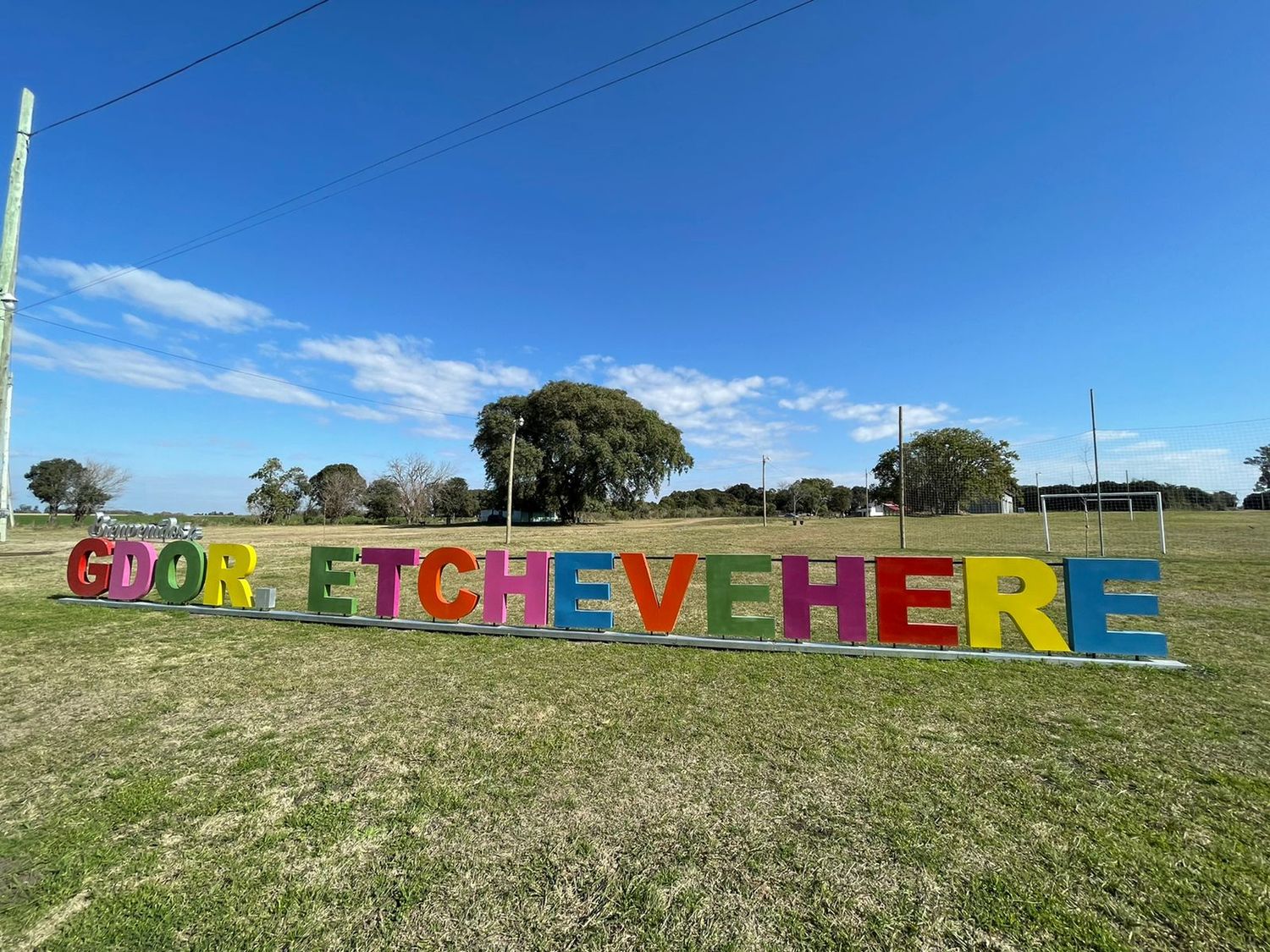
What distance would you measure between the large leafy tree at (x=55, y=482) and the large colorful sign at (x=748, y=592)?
151 feet

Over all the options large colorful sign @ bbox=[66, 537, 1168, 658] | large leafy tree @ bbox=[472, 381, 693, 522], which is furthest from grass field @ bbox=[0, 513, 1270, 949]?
large leafy tree @ bbox=[472, 381, 693, 522]

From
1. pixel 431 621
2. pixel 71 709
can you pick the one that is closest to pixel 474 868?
pixel 71 709

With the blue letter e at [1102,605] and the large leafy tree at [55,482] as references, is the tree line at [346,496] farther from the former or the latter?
the blue letter e at [1102,605]

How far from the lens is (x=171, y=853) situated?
2500 millimetres

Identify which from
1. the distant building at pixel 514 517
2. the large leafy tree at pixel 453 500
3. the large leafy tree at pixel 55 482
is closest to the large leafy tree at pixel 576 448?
the distant building at pixel 514 517

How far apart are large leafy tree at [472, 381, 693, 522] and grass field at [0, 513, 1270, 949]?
3413 centimetres

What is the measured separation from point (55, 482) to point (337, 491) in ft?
62.4

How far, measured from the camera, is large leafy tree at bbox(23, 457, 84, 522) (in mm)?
39375

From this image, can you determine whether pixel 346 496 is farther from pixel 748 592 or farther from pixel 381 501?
pixel 748 592

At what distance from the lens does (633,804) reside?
9.51 ft

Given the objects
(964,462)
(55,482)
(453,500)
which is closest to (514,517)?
(453,500)

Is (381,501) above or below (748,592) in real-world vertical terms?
above

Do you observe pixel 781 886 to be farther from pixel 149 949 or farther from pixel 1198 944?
pixel 149 949

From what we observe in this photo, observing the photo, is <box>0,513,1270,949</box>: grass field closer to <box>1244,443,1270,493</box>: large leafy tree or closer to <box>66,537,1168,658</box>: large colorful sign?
<box>66,537,1168,658</box>: large colorful sign
